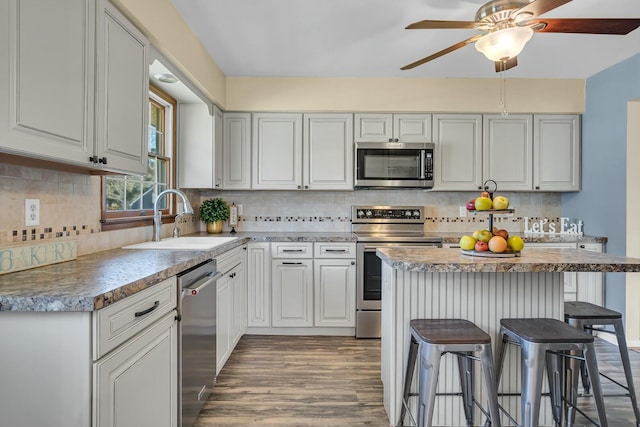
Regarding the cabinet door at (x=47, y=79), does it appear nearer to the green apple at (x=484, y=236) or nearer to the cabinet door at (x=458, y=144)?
the green apple at (x=484, y=236)

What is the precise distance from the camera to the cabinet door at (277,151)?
364 centimetres

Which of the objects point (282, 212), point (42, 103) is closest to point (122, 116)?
point (42, 103)

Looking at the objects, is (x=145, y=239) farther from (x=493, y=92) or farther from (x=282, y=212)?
(x=493, y=92)

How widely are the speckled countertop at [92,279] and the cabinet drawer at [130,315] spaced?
4 centimetres

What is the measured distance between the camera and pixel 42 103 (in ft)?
4.17

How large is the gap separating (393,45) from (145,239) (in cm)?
239

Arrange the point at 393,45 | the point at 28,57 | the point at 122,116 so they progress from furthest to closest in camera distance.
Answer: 1. the point at 393,45
2. the point at 122,116
3. the point at 28,57

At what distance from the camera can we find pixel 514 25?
1834mm

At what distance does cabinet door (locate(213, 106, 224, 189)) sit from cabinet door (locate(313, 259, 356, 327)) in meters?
1.22

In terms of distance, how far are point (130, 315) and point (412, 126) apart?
3.12 metres

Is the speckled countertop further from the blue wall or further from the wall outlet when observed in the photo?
the blue wall

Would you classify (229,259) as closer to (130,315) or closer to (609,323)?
(130,315)

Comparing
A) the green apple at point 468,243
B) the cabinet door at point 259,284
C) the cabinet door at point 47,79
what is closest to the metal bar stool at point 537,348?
the green apple at point 468,243

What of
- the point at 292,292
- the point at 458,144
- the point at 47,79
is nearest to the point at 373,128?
the point at 458,144
